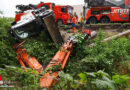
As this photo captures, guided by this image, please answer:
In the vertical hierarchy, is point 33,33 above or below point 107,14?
below

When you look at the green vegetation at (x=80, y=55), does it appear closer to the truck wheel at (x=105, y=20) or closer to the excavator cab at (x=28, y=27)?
the excavator cab at (x=28, y=27)

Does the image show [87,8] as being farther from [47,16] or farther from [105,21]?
[47,16]

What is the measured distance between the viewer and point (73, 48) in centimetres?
640

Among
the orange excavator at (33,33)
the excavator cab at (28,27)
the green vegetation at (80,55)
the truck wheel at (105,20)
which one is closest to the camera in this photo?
the green vegetation at (80,55)

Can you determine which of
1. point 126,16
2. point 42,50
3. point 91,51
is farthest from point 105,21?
point 42,50

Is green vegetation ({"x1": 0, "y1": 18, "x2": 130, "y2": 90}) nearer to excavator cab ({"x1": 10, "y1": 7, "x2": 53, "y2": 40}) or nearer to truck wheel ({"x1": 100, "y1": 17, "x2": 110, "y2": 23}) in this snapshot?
excavator cab ({"x1": 10, "y1": 7, "x2": 53, "y2": 40})

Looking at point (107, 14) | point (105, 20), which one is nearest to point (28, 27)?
point (107, 14)

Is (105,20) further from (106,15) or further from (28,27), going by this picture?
(28,27)

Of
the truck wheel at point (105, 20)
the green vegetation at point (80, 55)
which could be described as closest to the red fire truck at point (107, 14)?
the truck wheel at point (105, 20)

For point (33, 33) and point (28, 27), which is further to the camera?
point (33, 33)

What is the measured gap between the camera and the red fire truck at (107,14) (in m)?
11.2

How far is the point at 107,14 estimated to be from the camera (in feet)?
38.7

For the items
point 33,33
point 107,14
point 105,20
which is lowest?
point 105,20

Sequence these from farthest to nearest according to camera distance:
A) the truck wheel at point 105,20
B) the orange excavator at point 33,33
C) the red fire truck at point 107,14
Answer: the truck wheel at point 105,20, the red fire truck at point 107,14, the orange excavator at point 33,33
